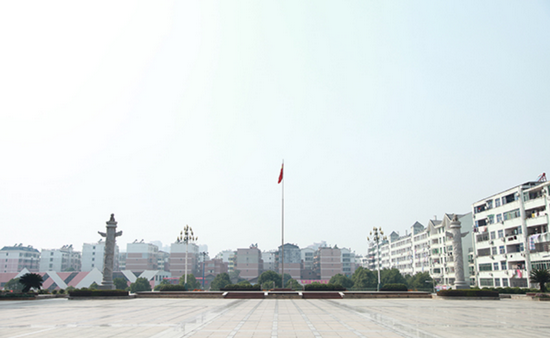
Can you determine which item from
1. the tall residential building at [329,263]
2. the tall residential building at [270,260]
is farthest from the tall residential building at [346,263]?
the tall residential building at [270,260]

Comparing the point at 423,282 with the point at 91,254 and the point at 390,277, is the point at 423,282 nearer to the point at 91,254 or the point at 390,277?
the point at 390,277

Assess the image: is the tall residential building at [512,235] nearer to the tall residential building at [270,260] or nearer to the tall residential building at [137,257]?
the tall residential building at [270,260]

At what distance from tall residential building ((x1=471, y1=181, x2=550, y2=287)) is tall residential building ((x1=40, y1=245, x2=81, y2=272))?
13853cm

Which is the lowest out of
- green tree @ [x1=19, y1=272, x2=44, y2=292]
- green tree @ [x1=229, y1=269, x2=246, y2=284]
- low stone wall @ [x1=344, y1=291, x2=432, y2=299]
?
green tree @ [x1=229, y1=269, x2=246, y2=284]

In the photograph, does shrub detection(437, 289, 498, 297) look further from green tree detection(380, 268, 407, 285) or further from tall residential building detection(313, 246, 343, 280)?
tall residential building detection(313, 246, 343, 280)

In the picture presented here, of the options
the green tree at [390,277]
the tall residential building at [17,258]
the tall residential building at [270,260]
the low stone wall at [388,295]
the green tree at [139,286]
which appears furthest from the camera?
the tall residential building at [270,260]

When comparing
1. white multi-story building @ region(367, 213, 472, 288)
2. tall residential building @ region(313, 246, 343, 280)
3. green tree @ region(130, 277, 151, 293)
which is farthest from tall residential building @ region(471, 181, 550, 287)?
tall residential building @ region(313, 246, 343, 280)

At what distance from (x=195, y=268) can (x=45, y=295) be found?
116275 millimetres

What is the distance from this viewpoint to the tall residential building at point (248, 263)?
433ft

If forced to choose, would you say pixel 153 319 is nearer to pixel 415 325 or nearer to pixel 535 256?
pixel 415 325

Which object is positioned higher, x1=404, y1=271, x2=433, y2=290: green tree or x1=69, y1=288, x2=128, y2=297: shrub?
x1=69, y1=288, x2=128, y2=297: shrub

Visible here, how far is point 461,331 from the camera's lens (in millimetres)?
13773

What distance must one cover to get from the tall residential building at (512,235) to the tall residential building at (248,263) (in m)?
80.5

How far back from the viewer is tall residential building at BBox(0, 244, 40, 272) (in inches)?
5202
